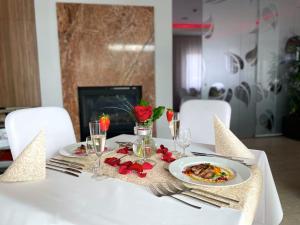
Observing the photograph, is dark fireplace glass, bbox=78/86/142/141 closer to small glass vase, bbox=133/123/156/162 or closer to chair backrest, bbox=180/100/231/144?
chair backrest, bbox=180/100/231/144

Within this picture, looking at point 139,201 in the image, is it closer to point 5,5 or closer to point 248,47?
point 5,5

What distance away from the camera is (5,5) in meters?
2.97

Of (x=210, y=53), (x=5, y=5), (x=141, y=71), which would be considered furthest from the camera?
(x=210, y=53)

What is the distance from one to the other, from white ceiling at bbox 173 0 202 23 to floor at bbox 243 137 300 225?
2686 mm

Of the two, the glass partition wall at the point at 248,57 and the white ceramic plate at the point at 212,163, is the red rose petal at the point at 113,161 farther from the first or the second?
the glass partition wall at the point at 248,57

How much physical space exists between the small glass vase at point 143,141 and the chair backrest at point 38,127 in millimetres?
613

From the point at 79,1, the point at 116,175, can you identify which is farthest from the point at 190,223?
the point at 79,1

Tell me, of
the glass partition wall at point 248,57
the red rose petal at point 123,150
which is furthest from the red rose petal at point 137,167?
the glass partition wall at point 248,57

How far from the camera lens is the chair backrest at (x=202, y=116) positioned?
192 centimetres

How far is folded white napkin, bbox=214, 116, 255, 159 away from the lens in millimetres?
1366

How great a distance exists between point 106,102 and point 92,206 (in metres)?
2.65

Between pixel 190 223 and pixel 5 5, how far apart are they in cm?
314

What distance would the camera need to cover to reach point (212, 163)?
4.19 ft

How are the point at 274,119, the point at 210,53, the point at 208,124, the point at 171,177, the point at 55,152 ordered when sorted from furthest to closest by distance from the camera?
the point at 274,119
the point at 210,53
the point at 208,124
the point at 55,152
the point at 171,177
